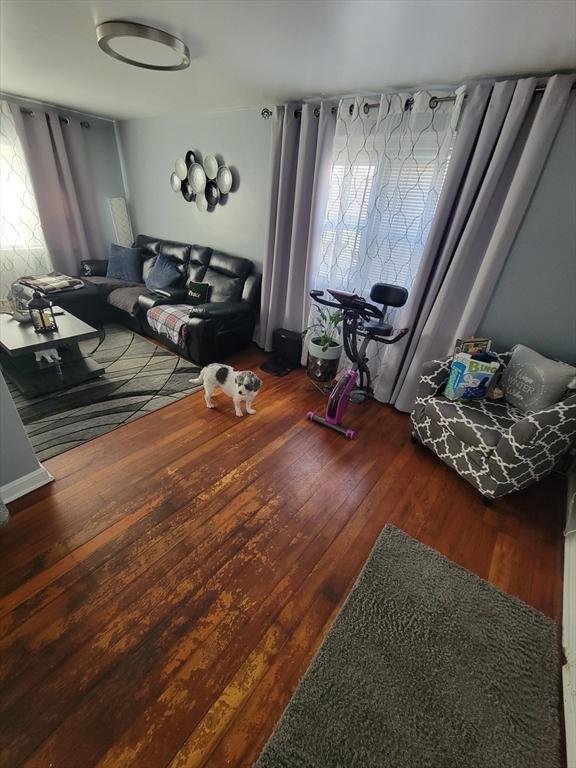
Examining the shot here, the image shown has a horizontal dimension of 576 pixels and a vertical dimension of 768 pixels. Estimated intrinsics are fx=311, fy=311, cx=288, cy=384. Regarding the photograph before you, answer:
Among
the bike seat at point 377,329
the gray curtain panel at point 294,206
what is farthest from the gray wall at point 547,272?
the gray curtain panel at point 294,206

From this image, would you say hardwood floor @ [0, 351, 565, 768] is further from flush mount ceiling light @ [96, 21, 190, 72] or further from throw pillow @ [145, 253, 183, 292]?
flush mount ceiling light @ [96, 21, 190, 72]

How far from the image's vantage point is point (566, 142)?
1.77m

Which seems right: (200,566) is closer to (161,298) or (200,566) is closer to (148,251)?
(161,298)

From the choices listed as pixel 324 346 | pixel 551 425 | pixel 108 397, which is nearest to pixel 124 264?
pixel 108 397

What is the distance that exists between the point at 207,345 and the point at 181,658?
2380 mm

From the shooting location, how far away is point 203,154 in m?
3.54

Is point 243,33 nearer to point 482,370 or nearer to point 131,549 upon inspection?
point 482,370

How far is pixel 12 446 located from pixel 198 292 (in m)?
2.27

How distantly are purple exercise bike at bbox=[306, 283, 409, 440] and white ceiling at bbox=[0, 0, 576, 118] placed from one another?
3.88 ft

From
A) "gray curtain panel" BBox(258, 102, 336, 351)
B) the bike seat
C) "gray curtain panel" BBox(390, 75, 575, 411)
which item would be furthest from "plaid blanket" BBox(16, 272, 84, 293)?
"gray curtain panel" BBox(390, 75, 575, 411)

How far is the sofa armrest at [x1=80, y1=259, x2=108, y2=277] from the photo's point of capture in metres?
4.26

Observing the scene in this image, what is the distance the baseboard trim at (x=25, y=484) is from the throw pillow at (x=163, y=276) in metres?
2.51


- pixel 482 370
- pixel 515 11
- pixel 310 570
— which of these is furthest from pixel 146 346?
pixel 515 11

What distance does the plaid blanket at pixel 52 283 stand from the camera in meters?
3.50
